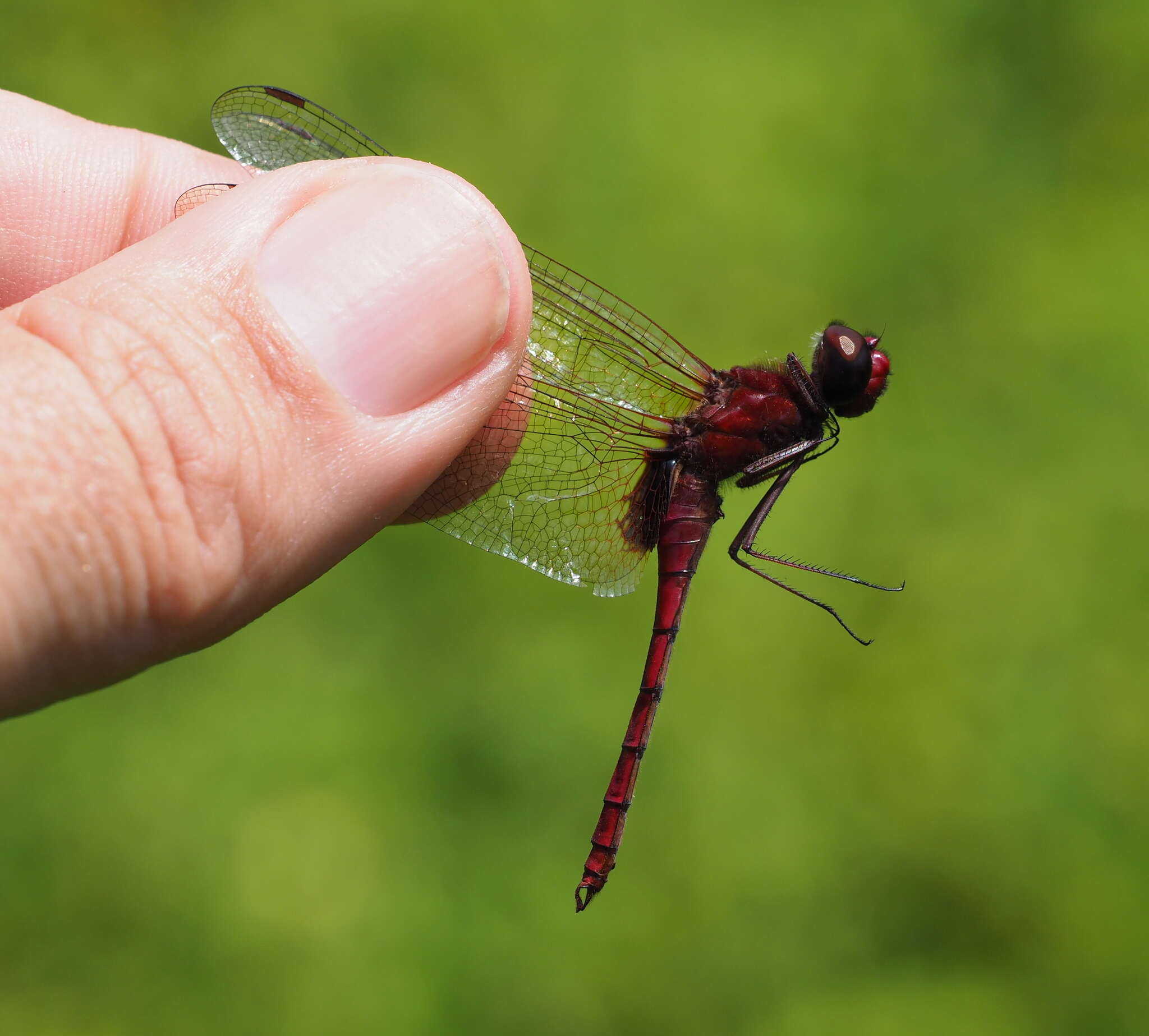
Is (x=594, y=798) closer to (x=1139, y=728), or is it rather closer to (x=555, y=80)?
(x=1139, y=728)

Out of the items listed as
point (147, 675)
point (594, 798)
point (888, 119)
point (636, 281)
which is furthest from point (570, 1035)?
point (888, 119)

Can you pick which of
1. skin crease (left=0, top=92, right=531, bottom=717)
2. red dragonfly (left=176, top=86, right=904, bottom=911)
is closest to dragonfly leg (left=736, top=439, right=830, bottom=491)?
red dragonfly (left=176, top=86, right=904, bottom=911)

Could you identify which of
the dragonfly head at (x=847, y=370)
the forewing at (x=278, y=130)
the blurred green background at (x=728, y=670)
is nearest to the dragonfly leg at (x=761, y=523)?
the dragonfly head at (x=847, y=370)

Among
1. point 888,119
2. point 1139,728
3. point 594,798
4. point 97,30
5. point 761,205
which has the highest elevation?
point 888,119

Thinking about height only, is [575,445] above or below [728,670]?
above

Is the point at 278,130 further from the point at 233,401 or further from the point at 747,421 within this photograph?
the point at 747,421

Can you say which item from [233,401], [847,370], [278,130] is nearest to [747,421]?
[847,370]

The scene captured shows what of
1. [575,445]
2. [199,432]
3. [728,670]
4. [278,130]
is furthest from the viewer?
[728,670]
